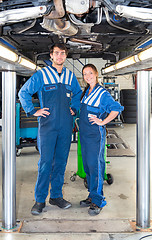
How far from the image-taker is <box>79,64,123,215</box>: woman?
2.37 metres

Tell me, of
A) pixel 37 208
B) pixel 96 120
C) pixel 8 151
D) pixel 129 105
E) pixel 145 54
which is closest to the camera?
pixel 145 54

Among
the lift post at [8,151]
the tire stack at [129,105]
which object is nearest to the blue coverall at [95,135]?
the lift post at [8,151]

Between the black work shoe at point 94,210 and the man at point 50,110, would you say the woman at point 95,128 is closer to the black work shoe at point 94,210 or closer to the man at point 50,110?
the black work shoe at point 94,210

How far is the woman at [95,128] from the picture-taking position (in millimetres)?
2369

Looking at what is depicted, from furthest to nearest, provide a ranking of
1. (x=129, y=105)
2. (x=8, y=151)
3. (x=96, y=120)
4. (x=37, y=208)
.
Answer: (x=129, y=105)
(x=37, y=208)
(x=96, y=120)
(x=8, y=151)

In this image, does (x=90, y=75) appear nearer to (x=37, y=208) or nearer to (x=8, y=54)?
(x=8, y=54)

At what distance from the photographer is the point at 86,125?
2404 millimetres

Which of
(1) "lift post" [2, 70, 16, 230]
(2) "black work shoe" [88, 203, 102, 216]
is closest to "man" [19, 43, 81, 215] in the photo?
(1) "lift post" [2, 70, 16, 230]

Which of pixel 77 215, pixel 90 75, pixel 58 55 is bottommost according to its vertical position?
pixel 77 215

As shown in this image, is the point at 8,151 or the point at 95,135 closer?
the point at 8,151

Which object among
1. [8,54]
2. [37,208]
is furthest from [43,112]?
[37,208]

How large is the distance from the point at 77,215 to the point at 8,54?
5.07ft

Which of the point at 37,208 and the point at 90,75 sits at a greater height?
the point at 90,75

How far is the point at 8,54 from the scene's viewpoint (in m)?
1.81
